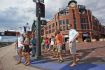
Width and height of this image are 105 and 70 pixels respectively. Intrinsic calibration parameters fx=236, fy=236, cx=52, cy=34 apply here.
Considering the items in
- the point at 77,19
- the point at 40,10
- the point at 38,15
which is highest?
the point at 77,19

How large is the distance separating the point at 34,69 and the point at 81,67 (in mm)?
2449

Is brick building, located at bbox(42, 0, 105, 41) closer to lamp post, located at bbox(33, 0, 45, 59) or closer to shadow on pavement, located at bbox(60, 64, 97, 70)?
lamp post, located at bbox(33, 0, 45, 59)

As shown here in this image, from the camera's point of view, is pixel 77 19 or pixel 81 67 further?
pixel 77 19

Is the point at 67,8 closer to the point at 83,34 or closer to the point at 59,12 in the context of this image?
the point at 59,12

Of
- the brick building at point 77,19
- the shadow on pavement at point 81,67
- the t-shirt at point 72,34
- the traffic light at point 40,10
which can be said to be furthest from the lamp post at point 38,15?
the brick building at point 77,19

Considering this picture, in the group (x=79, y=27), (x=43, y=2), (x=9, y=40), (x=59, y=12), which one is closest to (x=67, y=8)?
(x=59, y=12)

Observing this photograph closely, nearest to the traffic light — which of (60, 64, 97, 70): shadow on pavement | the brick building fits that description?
(60, 64, 97, 70): shadow on pavement

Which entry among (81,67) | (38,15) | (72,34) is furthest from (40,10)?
(81,67)

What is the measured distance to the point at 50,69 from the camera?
10.9 metres

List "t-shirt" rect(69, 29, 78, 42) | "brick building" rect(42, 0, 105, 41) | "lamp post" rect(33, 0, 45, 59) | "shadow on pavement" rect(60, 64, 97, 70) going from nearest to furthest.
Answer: "shadow on pavement" rect(60, 64, 97, 70) → "t-shirt" rect(69, 29, 78, 42) → "lamp post" rect(33, 0, 45, 59) → "brick building" rect(42, 0, 105, 41)

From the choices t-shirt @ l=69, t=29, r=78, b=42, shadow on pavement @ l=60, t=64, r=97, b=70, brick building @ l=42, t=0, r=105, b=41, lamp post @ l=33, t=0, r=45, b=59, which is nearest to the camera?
shadow on pavement @ l=60, t=64, r=97, b=70

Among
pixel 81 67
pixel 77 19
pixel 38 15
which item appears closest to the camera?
pixel 81 67

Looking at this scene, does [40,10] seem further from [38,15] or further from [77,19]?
[77,19]

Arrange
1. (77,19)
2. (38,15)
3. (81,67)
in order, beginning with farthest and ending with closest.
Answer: (77,19), (38,15), (81,67)
